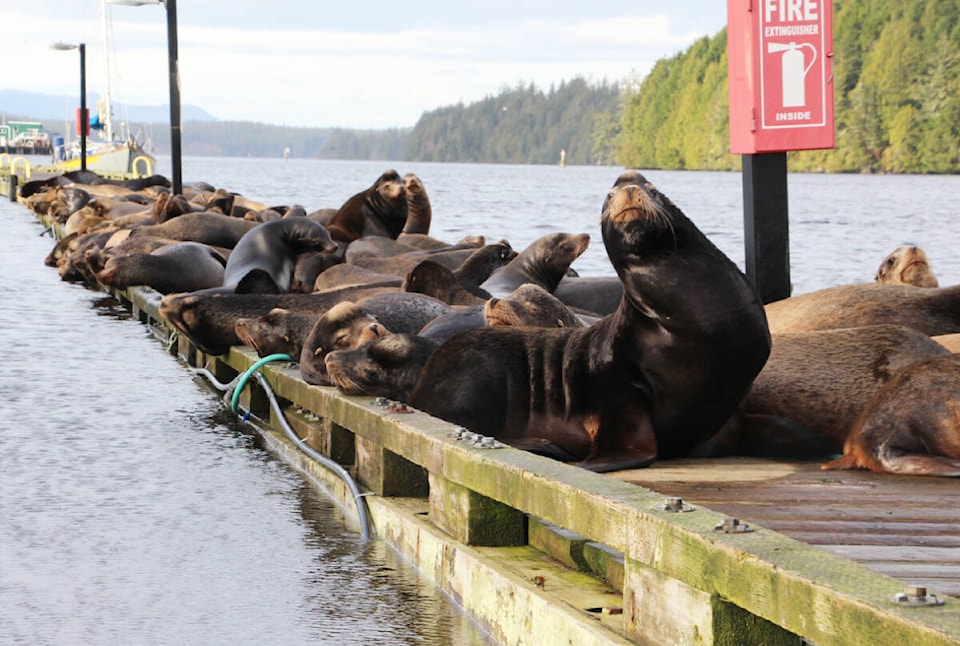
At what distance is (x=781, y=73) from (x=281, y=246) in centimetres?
591

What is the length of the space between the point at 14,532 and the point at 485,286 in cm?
532

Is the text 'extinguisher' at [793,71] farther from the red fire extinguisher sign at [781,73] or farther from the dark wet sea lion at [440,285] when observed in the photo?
the dark wet sea lion at [440,285]

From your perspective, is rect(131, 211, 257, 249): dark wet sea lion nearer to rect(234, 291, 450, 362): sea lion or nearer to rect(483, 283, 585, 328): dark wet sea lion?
rect(234, 291, 450, 362): sea lion

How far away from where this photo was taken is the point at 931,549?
4.06 metres

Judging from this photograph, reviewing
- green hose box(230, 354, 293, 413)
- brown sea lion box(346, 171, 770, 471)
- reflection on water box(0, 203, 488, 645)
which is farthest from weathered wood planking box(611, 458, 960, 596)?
green hose box(230, 354, 293, 413)

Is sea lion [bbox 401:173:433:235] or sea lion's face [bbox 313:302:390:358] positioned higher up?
sea lion [bbox 401:173:433:235]

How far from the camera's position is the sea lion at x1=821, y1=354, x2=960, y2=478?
Result: 5316mm

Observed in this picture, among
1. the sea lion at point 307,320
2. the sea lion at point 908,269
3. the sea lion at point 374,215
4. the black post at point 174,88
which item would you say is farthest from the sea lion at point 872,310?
the black post at point 174,88

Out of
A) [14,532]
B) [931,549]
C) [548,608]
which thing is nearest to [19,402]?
[14,532]

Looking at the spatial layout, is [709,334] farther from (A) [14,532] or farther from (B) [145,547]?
(A) [14,532]

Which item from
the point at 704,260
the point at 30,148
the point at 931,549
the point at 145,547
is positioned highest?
the point at 30,148

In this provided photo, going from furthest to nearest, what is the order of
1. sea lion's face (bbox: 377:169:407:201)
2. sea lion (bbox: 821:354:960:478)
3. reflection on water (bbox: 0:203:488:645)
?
sea lion's face (bbox: 377:169:407:201) < sea lion (bbox: 821:354:960:478) < reflection on water (bbox: 0:203:488:645)

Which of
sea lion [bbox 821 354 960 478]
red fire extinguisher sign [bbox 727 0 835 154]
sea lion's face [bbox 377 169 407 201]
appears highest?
red fire extinguisher sign [bbox 727 0 835 154]

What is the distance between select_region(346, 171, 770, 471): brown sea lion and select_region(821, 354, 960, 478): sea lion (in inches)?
18.6
